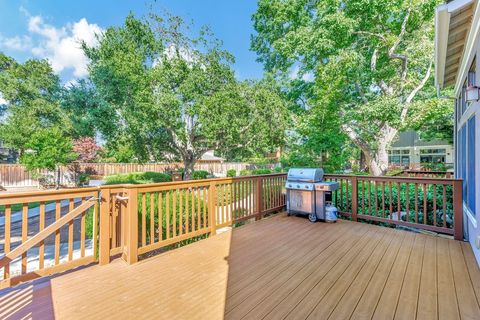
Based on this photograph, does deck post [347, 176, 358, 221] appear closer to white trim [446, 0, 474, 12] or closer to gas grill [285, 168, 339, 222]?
gas grill [285, 168, 339, 222]

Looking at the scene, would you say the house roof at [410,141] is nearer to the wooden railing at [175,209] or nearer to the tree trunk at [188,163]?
the tree trunk at [188,163]

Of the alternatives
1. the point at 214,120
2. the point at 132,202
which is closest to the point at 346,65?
the point at 214,120

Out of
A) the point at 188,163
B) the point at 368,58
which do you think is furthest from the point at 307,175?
the point at 188,163

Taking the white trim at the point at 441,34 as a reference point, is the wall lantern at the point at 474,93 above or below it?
below

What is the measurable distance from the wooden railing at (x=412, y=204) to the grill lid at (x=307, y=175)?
54 centimetres

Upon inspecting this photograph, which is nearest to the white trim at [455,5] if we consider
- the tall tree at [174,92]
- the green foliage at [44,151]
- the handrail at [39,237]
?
the handrail at [39,237]

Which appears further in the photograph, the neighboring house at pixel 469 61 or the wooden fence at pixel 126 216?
the neighboring house at pixel 469 61

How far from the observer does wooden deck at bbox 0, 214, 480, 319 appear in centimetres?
190

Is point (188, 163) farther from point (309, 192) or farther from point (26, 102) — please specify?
point (26, 102)

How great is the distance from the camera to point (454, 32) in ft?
10.9

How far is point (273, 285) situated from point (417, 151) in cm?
2260

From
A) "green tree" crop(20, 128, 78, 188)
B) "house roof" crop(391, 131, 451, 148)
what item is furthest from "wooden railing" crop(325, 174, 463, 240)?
"house roof" crop(391, 131, 451, 148)

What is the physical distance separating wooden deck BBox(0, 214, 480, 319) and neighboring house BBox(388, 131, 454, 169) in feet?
57.9

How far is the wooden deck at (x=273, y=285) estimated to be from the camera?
74.7 inches
